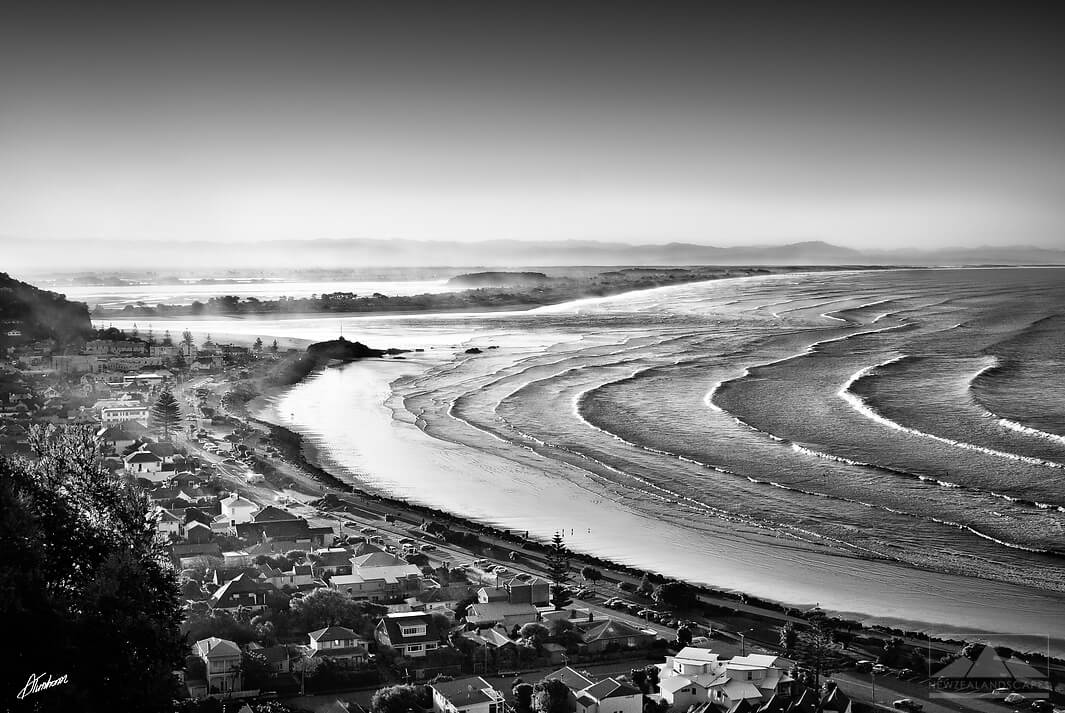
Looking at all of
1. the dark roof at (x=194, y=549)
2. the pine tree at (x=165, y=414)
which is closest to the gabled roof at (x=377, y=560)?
the dark roof at (x=194, y=549)

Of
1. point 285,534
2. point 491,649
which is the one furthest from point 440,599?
point 285,534

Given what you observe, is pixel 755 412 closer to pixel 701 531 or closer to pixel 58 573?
pixel 701 531

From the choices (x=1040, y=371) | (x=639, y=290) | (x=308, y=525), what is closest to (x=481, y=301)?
(x=639, y=290)

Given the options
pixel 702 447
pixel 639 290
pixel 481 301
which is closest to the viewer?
pixel 702 447

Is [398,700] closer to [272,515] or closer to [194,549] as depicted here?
[194,549]

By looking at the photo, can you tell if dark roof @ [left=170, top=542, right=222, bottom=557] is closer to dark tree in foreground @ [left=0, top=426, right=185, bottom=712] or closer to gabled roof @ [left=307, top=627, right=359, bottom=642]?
gabled roof @ [left=307, top=627, right=359, bottom=642]

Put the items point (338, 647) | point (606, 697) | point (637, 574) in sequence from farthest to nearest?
point (637, 574) → point (338, 647) → point (606, 697)

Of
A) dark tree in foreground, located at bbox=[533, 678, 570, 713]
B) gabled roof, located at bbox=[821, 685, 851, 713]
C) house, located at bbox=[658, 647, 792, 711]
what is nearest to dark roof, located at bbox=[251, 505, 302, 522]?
dark tree in foreground, located at bbox=[533, 678, 570, 713]
